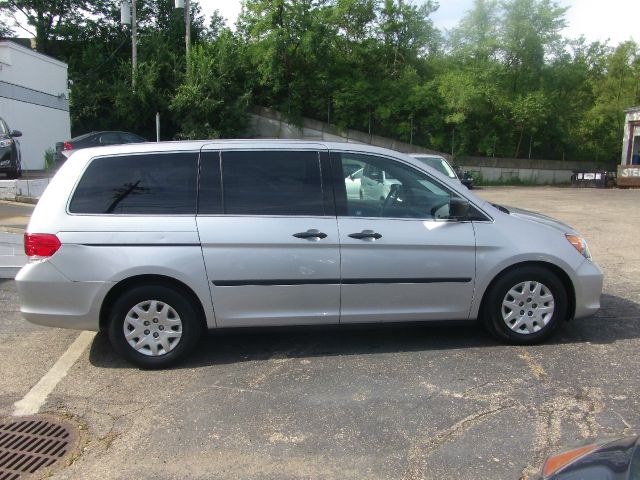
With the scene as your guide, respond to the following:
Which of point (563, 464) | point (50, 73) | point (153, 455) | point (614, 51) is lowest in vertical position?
point (153, 455)

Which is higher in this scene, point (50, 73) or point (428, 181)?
point (50, 73)

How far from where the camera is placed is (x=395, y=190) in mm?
4789

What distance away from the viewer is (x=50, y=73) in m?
21.2

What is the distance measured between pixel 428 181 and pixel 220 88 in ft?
84.0

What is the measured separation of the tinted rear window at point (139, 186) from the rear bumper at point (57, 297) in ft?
1.85

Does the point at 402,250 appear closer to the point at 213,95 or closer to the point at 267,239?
the point at 267,239

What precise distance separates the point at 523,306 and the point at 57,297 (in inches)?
152

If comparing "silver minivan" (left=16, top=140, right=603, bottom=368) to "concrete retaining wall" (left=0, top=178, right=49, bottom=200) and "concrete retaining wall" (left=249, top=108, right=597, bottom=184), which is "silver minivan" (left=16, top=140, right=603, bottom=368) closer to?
"concrete retaining wall" (left=0, top=178, right=49, bottom=200)

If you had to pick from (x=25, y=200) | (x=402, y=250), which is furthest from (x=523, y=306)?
(x=25, y=200)

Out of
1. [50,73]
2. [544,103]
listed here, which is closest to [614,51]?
[544,103]

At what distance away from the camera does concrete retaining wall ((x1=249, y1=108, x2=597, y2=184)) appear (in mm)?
30969

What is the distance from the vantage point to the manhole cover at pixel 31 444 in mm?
3148

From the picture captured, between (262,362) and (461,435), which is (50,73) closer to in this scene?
(262,362)

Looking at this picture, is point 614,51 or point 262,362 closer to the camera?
point 262,362
